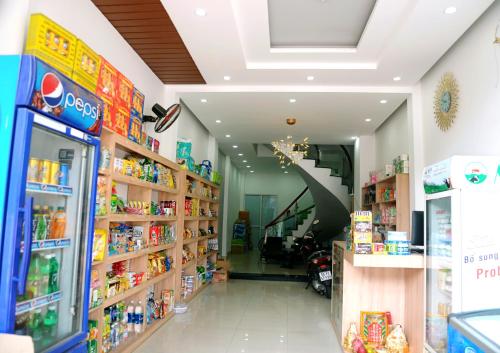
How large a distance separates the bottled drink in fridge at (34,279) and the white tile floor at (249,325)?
1.81 metres

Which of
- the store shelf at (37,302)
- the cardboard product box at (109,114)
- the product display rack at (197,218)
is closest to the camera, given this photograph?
the store shelf at (37,302)

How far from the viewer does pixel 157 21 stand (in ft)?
11.9

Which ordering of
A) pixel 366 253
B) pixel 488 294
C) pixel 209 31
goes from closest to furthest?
1. pixel 488 294
2. pixel 366 253
3. pixel 209 31

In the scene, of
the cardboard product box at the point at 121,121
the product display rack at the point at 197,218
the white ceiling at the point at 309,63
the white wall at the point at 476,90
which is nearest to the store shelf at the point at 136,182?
the cardboard product box at the point at 121,121

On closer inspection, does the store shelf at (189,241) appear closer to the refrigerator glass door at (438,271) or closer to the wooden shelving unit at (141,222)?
the wooden shelving unit at (141,222)

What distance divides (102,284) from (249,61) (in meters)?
3.28

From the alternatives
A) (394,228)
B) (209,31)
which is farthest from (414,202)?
(209,31)

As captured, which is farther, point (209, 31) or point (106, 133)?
point (209, 31)

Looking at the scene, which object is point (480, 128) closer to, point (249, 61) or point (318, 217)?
point (249, 61)

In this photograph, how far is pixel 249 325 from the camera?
15.1 ft

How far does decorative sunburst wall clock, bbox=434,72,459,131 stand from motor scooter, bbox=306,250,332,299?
326 centimetres

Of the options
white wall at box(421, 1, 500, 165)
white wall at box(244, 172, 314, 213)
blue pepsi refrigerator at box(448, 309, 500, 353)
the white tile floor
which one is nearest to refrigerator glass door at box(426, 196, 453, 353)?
blue pepsi refrigerator at box(448, 309, 500, 353)

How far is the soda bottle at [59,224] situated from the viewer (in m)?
2.35

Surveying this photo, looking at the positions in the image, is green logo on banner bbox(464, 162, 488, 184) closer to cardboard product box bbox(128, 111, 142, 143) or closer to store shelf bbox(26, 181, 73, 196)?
store shelf bbox(26, 181, 73, 196)
